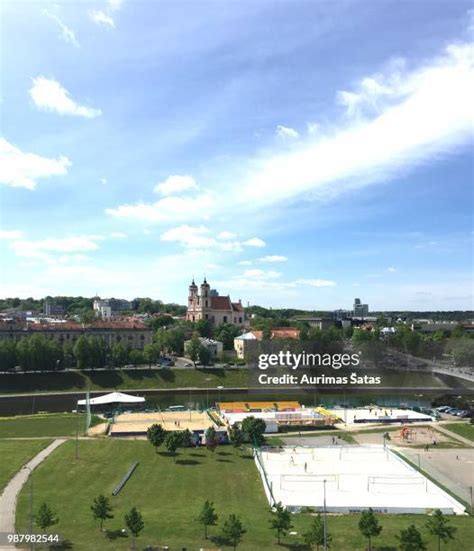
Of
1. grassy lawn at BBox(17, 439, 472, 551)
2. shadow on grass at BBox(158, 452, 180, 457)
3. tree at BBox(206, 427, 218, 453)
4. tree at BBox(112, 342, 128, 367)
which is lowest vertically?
shadow on grass at BBox(158, 452, 180, 457)

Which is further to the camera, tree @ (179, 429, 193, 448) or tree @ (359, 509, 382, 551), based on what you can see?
tree @ (179, 429, 193, 448)

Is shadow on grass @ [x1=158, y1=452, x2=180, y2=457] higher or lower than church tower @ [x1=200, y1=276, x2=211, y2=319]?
lower

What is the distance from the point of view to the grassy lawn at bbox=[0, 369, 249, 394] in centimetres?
9006

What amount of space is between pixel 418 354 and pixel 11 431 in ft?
260

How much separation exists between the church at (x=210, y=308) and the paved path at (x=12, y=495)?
120 meters

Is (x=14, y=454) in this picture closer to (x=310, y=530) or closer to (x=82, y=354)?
(x=310, y=530)

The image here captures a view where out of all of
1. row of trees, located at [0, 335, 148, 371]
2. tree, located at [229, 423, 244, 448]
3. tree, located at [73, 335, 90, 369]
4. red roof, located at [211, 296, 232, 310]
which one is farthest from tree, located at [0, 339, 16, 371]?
red roof, located at [211, 296, 232, 310]

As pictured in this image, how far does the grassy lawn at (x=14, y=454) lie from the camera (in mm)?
38806

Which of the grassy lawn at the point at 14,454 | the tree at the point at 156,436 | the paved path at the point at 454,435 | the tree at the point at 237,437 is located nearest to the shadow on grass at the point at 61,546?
the grassy lawn at the point at 14,454

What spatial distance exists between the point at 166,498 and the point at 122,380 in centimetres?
6274

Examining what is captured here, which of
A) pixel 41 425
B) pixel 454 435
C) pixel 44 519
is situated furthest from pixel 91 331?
pixel 44 519

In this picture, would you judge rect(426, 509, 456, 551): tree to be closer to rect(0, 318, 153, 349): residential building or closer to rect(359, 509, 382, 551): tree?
rect(359, 509, 382, 551): tree

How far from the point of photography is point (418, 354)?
110 meters

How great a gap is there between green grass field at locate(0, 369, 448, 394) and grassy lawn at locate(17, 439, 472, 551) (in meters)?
43.7
